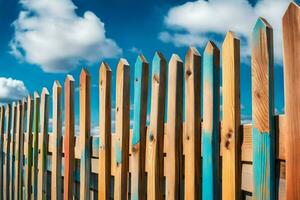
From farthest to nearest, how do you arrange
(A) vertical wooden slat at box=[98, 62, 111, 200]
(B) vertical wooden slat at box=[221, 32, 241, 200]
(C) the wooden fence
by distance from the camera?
1. (A) vertical wooden slat at box=[98, 62, 111, 200]
2. (B) vertical wooden slat at box=[221, 32, 241, 200]
3. (C) the wooden fence

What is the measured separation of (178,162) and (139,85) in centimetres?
68

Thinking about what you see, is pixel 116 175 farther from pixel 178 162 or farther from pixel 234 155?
pixel 234 155

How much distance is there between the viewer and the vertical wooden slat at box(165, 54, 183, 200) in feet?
10.2

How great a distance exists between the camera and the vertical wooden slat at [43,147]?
523 cm

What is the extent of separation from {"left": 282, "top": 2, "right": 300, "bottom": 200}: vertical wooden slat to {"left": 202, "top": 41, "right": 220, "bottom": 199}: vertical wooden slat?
482 mm

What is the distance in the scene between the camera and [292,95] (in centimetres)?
241

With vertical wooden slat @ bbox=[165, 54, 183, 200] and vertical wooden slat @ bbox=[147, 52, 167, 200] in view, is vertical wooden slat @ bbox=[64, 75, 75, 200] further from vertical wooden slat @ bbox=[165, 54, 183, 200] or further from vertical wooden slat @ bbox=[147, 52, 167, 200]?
vertical wooden slat @ bbox=[165, 54, 183, 200]

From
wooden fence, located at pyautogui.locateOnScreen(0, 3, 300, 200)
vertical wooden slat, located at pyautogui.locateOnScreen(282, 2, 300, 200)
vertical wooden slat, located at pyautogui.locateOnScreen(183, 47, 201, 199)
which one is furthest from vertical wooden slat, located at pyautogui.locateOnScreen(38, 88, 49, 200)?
vertical wooden slat, located at pyautogui.locateOnScreen(282, 2, 300, 200)

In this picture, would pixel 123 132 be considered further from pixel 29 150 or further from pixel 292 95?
pixel 29 150

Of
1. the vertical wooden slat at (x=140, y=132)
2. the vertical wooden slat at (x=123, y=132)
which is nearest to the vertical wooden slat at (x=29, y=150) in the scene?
the vertical wooden slat at (x=123, y=132)

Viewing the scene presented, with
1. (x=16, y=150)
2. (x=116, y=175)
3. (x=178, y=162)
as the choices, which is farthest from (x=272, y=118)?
(x=16, y=150)

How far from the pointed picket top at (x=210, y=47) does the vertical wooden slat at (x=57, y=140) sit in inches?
92.8

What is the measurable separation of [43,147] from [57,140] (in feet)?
1.56

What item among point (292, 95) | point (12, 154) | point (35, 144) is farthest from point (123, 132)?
point (12, 154)
